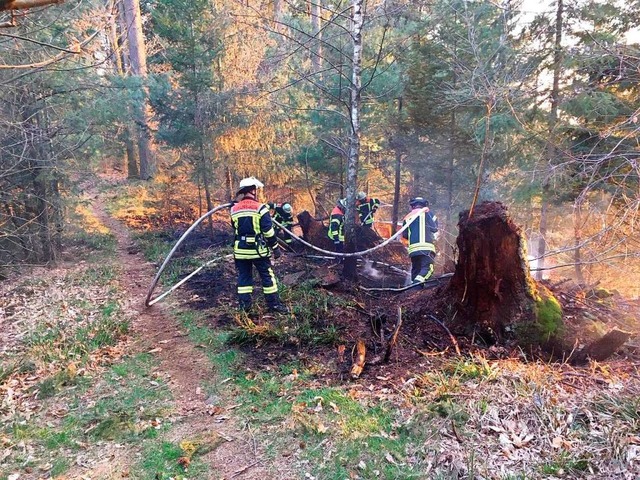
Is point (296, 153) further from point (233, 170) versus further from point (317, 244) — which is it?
point (317, 244)

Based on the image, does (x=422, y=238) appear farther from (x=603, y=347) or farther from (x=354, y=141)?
(x=603, y=347)

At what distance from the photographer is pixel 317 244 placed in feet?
41.9

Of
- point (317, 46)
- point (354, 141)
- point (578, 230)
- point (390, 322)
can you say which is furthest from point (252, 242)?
point (317, 46)

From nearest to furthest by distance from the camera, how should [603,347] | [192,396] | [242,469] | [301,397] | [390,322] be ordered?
[242,469]
[301,397]
[192,396]
[603,347]
[390,322]

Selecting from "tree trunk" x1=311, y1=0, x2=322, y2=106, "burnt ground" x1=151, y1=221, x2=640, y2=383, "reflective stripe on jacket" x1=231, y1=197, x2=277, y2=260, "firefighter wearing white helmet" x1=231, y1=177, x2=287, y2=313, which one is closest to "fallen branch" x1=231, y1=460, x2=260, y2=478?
"burnt ground" x1=151, y1=221, x2=640, y2=383

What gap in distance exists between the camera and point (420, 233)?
8984mm

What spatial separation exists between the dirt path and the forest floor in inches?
0.8

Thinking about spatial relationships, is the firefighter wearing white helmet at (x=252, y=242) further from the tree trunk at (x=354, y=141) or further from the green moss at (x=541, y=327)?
the green moss at (x=541, y=327)

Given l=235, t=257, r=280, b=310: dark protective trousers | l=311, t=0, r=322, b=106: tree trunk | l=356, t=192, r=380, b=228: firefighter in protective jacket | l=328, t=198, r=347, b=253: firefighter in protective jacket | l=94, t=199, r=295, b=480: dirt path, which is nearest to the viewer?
l=94, t=199, r=295, b=480: dirt path

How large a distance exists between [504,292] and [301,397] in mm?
3330

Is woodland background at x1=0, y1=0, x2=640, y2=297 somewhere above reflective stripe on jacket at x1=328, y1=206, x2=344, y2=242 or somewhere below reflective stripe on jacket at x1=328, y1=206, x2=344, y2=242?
above

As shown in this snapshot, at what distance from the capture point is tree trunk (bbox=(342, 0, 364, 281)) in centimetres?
757

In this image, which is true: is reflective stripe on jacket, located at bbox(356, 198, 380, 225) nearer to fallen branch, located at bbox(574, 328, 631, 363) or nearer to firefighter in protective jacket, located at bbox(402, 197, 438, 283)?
firefighter in protective jacket, located at bbox(402, 197, 438, 283)

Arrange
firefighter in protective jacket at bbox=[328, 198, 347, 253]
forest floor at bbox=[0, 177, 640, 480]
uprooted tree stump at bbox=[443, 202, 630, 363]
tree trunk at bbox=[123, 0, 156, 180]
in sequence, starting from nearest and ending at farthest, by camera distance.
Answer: forest floor at bbox=[0, 177, 640, 480] < uprooted tree stump at bbox=[443, 202, 630, 363] < firefighter in protective jacket at bbox=[328, 198, 347, 253] < tree trunk at bbox=[123, 0, 156, 180]
